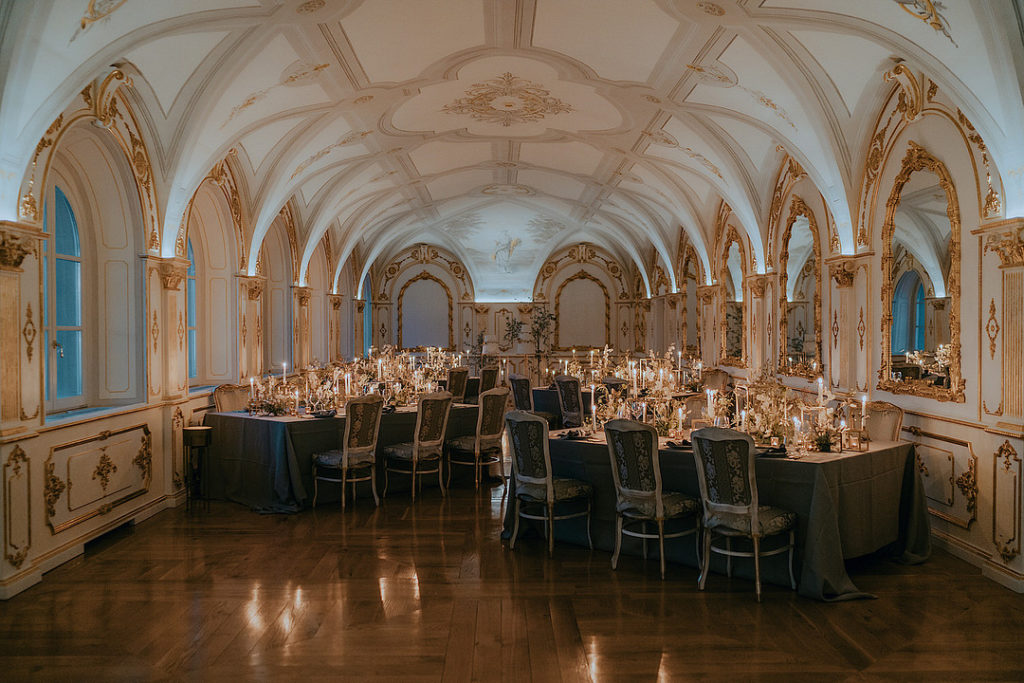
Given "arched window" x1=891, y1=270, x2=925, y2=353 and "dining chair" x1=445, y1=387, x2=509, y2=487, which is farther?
"dining chair" x1=445, y1=387, x2=509, y2=487

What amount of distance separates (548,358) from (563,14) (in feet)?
47.8

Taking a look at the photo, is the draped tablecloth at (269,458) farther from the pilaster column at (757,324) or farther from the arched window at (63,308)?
the pilaster column at (757,324)

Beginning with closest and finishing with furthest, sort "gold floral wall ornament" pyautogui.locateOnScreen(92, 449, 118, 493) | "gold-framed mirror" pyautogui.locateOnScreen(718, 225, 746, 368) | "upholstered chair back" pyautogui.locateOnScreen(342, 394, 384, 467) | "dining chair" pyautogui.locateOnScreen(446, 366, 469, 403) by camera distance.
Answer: "gold floral wall ornament" pyautogui.locateOnScreen(92, 449, 118, 493) → "upholstered chair back" pyautogui.locateOnScreen(342, 394, 384, 467) → "gold-framed mirror" pyautogui.locateOnScreen(718, 225, 746, 368) → "dining chair" pyautogui.locateOnScreen(446, 366, 469, 403)

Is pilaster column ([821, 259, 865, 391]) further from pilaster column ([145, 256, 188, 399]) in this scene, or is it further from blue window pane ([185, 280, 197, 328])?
blue window pane ([185, 280, 197, 328])

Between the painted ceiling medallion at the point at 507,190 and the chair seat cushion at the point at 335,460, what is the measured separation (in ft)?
29.3

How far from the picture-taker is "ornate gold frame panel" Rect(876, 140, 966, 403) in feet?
19.1

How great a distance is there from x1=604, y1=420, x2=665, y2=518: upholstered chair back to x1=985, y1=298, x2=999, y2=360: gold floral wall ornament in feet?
9.19

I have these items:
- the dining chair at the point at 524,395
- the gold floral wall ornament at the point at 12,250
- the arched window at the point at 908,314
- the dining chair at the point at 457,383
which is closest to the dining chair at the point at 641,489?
the arched window at the point at 908,314

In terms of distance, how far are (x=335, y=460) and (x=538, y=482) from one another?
2.53 meters

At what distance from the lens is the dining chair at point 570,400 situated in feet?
36.0

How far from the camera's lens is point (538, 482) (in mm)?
5777

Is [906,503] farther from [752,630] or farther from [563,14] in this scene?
[563,14]

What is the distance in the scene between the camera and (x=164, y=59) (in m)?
6.08

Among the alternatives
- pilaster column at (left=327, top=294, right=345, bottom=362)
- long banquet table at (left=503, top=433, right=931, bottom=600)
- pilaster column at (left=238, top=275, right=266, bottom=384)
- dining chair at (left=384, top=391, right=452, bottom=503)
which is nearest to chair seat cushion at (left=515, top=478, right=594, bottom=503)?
long banquet table at (left=503, top=433, right=931, bottom=600)
